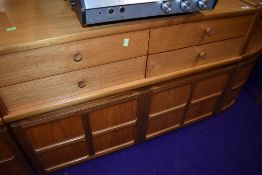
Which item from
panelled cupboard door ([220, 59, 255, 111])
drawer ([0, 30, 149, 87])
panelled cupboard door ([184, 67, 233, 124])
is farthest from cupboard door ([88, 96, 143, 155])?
panelled cupboard door ([220, 59, 255, 111])

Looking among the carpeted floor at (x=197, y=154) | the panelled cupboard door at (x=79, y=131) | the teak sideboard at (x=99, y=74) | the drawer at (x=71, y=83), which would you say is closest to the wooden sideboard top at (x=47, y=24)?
the teak sideboard at (x=99, y=74)

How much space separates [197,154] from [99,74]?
0.87 metres

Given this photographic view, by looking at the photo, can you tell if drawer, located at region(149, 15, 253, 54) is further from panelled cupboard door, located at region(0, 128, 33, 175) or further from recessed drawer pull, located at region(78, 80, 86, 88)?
panelled cupboard door, located at region(0, 128, 33, 175)

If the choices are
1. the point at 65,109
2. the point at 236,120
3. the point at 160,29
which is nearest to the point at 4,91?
the point at 65,109

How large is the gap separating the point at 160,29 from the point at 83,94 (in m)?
0.42

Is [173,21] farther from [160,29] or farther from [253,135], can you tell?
[253,135]

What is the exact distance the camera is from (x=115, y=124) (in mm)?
1176

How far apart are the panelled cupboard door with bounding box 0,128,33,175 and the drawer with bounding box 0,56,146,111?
16cm

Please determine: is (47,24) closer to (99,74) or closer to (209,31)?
(99,74)

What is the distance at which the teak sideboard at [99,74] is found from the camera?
2.59 ft

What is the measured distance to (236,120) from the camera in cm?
164

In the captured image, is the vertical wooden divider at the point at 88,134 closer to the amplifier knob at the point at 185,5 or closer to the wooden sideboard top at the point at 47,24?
the wooden sideboard top at the point at 47,24

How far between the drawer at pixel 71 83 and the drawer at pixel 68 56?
3 cm

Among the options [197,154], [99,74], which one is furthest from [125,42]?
[197,154]
